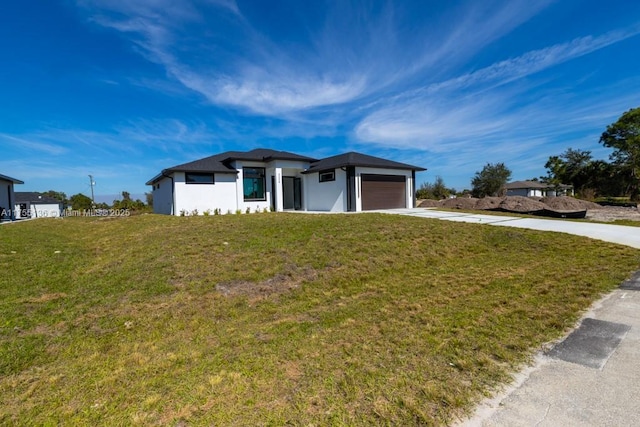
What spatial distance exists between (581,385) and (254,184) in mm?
17139

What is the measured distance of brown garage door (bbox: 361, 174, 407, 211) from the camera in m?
16.7

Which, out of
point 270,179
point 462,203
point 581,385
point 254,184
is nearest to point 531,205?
point 462,203

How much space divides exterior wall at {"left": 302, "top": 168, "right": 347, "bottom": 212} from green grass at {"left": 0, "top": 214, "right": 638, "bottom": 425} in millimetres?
8920

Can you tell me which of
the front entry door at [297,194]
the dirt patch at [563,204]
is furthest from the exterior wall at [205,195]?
the dirt patch at [563,204]

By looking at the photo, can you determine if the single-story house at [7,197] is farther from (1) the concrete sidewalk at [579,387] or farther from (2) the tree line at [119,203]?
(1) the concrete sidewalk at [579,387]

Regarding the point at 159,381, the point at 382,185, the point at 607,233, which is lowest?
the point at 159,381

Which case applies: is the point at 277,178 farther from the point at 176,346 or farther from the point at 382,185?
the point at 176,346

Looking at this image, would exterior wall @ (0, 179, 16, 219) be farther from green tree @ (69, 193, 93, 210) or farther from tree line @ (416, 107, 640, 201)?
tree line @ (416, 107, 640, 201)

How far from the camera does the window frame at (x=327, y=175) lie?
656 inches

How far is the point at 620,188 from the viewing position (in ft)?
131

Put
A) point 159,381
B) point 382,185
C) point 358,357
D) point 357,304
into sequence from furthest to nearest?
1. point 382,185
2. point 357,304
3. point 358,357
4. point 159,381

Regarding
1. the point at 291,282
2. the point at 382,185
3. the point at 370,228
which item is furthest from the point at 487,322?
the point at 382,185

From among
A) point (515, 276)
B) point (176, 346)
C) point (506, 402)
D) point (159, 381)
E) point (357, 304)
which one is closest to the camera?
point (506, 402)

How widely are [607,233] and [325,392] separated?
10.9 m
